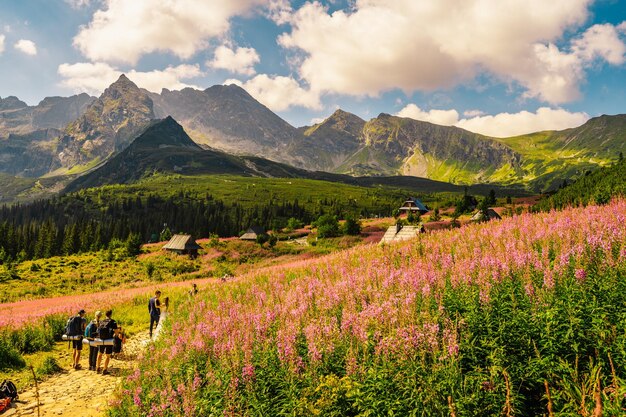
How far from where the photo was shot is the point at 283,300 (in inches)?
406

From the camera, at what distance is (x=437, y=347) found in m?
5.62

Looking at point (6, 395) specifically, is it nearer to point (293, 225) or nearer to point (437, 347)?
point (437, 347)

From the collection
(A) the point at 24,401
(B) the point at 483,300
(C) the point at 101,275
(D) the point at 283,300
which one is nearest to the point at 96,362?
(A) the point at 24,401

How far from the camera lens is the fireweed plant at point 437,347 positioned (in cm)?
498

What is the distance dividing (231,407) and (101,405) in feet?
23.7

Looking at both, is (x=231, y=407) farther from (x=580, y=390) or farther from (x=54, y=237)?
(x=54, y=237)

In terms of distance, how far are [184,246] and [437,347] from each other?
77.4 m

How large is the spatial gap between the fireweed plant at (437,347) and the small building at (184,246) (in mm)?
69289

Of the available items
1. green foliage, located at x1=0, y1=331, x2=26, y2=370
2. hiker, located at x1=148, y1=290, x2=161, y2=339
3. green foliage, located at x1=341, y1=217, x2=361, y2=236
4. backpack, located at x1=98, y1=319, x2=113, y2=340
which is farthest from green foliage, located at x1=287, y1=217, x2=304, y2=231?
backpack, located at x1=98, y1=319, x2=113, y2=340

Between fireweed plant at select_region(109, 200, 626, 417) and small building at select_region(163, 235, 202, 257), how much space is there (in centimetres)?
6929

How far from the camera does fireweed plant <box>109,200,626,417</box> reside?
16.3 feet

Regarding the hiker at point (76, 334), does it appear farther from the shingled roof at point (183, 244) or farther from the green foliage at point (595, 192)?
the shingled roof at point (183, 244)

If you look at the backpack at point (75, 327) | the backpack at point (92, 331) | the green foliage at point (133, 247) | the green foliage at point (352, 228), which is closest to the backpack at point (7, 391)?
the backpack at point (92, 331)

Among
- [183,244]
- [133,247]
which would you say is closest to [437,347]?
[183,244]
